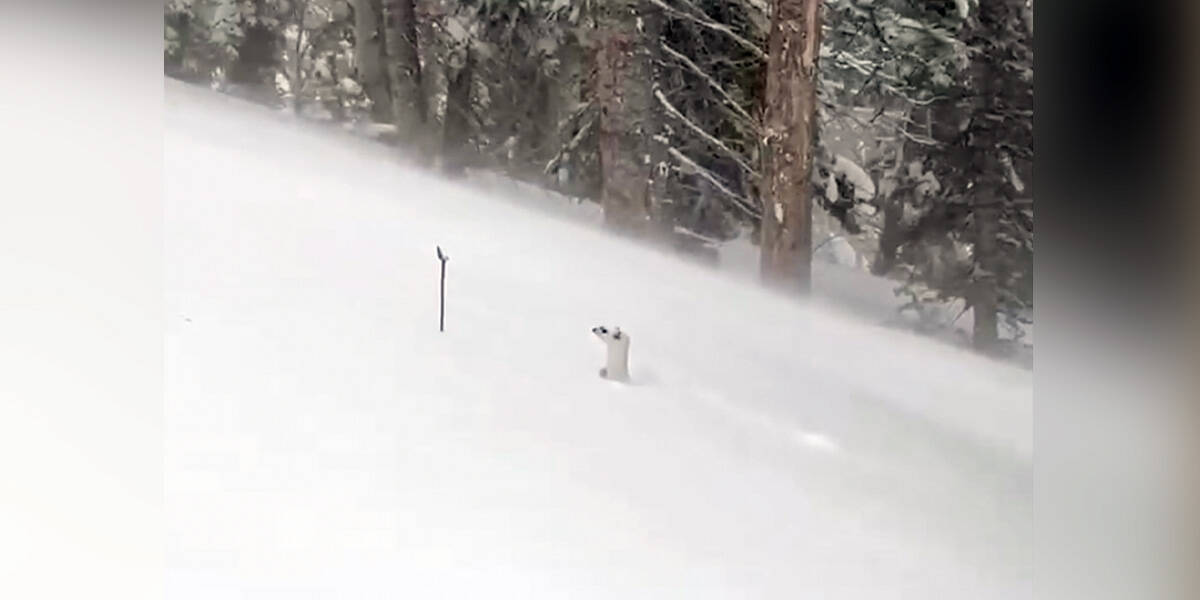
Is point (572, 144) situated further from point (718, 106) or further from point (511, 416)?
point (511, 416)

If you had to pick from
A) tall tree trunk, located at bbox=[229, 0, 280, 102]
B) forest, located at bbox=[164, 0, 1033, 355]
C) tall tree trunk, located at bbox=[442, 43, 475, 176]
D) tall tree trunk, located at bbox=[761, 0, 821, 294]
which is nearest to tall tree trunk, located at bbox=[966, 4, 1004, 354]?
forest, located at bbox=[164, 0, 1033, 355]

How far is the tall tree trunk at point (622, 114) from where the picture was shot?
131 centimetres

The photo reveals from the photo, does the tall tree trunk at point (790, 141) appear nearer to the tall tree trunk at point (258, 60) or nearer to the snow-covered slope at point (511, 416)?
the snow-covered slope at point (511, 416)

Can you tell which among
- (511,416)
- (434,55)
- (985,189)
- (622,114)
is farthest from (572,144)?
(985,189)

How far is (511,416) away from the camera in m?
→ 1.24

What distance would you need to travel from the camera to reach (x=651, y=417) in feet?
4.23

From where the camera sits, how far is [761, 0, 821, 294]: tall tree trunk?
53.1 inches

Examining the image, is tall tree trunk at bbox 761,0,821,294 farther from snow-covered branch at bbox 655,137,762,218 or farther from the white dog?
the white dog

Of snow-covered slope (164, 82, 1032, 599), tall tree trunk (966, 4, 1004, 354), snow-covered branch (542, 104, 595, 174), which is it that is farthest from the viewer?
tall tree trunk (966, 4, 1004, 354)

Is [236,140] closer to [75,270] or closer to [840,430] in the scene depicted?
[75,270]

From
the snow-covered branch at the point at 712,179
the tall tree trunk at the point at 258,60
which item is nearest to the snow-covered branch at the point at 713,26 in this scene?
the snow-covered branch at the point at 712,179

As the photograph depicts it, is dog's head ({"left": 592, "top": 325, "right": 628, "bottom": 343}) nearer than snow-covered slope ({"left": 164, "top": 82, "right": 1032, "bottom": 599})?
A: No

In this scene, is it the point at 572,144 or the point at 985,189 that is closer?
the point at 572,144

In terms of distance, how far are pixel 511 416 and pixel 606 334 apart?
138 mm
